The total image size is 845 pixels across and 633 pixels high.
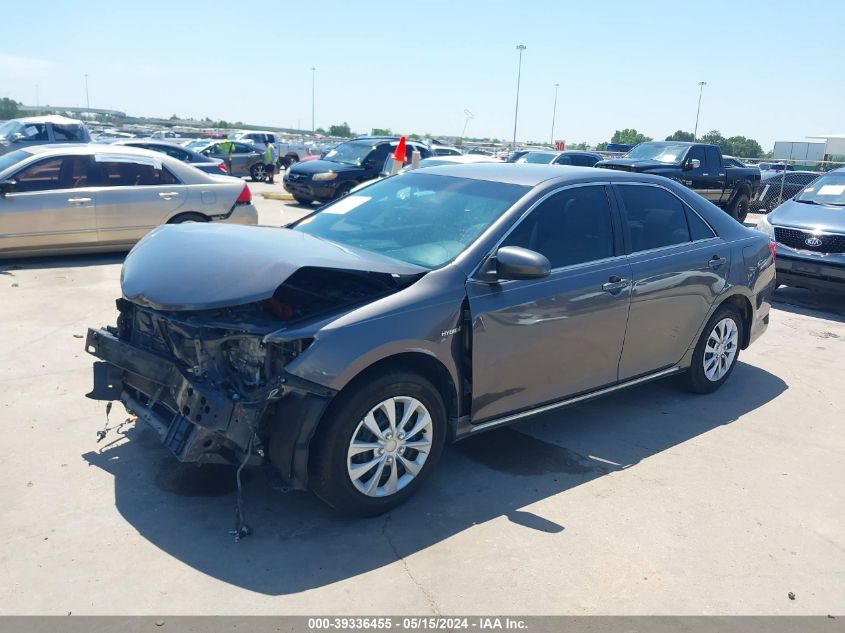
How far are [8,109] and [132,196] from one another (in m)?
95.0

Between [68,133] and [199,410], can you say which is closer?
[199,410]

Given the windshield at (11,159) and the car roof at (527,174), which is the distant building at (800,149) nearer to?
the windshield at (11,159)

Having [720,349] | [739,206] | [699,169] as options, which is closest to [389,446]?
[720,349]

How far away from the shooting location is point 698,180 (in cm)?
1620

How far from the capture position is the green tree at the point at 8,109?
78500mm

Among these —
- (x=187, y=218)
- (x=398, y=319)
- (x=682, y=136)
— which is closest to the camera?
(x=398, y=319)

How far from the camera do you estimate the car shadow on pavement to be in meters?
3.43

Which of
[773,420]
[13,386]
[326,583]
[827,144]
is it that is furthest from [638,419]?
[827,144]

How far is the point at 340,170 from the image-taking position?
53.6 ft

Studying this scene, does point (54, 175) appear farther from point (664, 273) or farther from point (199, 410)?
point (664, 273)

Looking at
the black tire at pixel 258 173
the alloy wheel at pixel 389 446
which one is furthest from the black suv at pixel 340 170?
the alloy wheel at pixel 389 446

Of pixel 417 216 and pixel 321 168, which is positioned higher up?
pixel 417 216

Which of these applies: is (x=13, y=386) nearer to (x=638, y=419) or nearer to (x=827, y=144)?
(x=638, y=419)

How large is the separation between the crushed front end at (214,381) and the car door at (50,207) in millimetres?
5991
